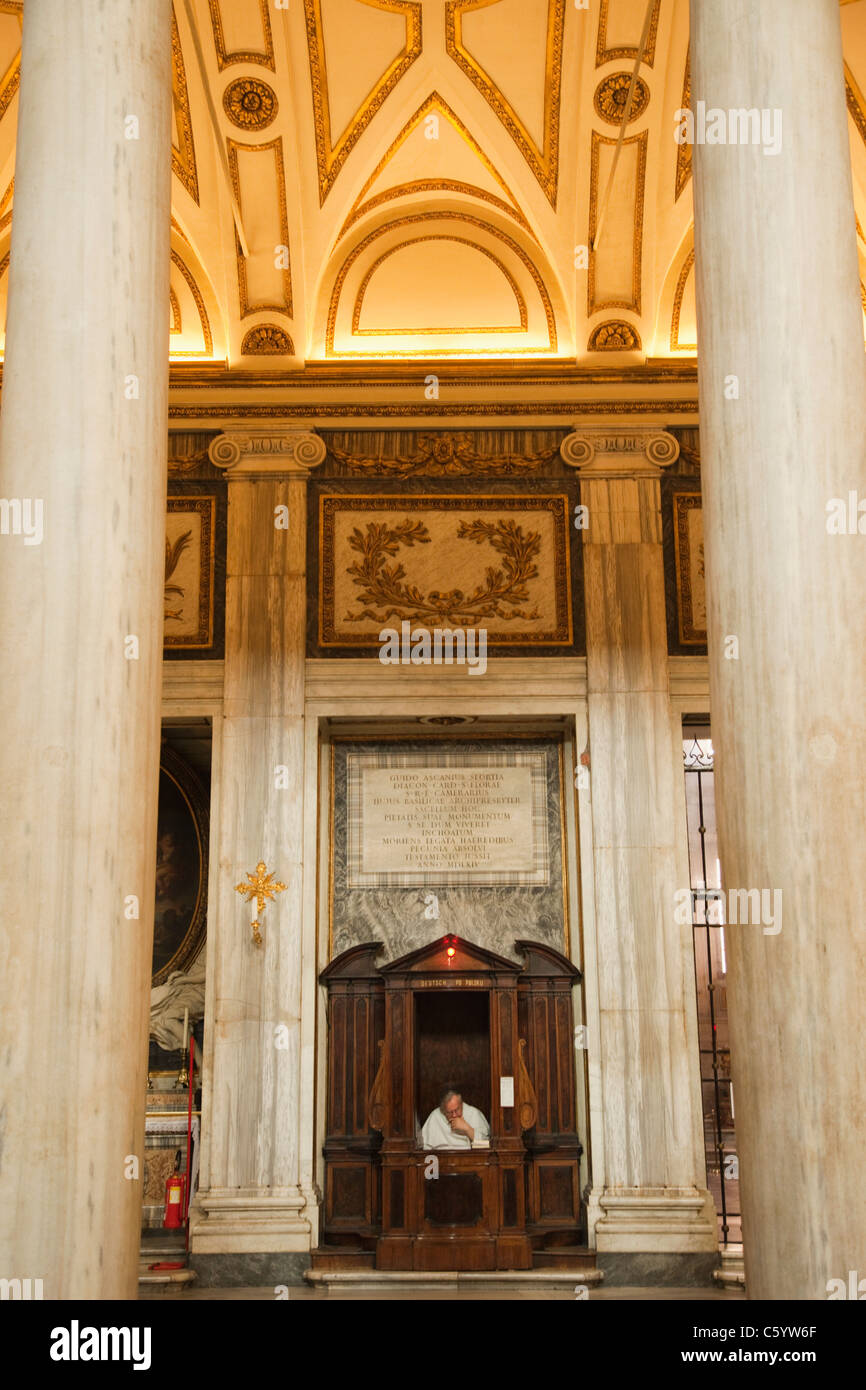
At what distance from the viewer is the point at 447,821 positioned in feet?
42.0

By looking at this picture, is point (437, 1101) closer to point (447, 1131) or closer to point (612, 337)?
point (447, 1131)

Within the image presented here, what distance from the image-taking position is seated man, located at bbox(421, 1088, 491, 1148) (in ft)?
38.4

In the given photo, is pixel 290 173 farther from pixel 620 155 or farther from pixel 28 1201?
pixel 28 1201

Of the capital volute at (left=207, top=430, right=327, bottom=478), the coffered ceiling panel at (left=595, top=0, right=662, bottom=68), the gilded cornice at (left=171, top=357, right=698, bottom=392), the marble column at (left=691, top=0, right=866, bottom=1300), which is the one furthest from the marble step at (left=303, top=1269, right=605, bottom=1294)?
the coffered ceiling panel at (left=595, top=0, right=662, bottom=68)

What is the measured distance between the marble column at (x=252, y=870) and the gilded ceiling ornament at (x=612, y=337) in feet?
9.10

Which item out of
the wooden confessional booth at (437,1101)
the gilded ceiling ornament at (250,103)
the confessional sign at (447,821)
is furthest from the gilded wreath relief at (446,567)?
the gilded ceiling ornament at (250,103)

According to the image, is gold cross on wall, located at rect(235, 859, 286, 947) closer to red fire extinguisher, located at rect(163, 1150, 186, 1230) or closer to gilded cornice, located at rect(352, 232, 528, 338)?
red fire extinguisher, located at rect(163, 1150, 186, 1230)

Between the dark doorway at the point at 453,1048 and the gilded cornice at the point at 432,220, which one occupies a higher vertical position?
the gilded cornice at the point at 432,220

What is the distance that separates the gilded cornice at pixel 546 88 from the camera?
12.1 m

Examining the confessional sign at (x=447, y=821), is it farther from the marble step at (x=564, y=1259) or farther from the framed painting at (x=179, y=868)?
the marble step at (x=564, y=1259)

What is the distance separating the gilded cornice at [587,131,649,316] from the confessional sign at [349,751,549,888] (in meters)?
4.26

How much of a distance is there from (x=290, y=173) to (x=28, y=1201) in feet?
35.4

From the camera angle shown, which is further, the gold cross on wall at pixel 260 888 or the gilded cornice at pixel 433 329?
the gilded cornice at pixel 433 329
